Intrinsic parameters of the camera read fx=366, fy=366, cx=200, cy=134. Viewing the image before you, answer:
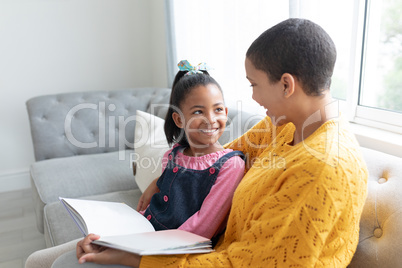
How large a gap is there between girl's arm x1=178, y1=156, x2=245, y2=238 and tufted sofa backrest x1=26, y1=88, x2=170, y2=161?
4.65ft

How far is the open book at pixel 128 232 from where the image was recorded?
943 millimetres

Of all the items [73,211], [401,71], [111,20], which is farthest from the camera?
[111,20]

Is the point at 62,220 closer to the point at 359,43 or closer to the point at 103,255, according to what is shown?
the point at 103,255

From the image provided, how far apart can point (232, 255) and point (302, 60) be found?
0.50 m

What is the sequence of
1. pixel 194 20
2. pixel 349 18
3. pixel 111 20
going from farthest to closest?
pixel 111 20 < pixel 194 20 < pixel 349 18

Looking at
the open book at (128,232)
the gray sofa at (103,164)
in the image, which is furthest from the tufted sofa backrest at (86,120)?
the open book at (128,232)

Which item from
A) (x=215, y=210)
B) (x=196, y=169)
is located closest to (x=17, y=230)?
(x=196, y=169)

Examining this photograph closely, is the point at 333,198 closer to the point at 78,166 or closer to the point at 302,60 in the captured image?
the point at 302,60

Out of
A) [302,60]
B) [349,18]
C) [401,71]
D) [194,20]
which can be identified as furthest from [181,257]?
[194,20]

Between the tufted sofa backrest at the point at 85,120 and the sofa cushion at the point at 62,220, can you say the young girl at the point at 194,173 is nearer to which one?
the sofa cushion at the point at 62,220

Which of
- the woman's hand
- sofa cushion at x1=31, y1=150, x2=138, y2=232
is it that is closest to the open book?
the woman's hand

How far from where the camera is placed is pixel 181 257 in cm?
96

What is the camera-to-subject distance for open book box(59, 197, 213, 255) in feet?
3.09

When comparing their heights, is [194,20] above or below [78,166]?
→ above
